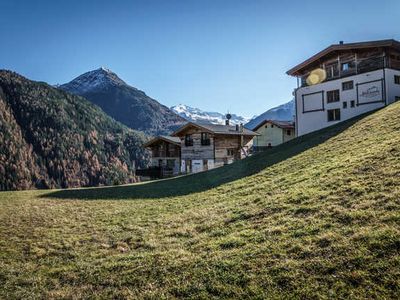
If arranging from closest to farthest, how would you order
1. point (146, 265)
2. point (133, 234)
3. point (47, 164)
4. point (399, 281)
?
point (399, 281), point (146, 265), point (133, 234), point (47, 164)

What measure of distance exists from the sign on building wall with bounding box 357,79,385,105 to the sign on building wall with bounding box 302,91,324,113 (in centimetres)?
416

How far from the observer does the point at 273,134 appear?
56594 mm

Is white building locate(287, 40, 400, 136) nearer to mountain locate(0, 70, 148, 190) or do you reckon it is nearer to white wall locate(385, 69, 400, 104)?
white wall locate(385, 69, 400, 104)

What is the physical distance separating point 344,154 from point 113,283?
12.9m

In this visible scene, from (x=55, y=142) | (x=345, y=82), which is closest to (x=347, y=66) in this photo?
(x=345, y=82)

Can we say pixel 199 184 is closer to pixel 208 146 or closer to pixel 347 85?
pixel 347 85

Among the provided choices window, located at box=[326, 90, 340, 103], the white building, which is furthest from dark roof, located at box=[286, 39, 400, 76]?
window, located at box=[326, 90, 340, 103]

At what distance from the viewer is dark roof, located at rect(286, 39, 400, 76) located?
2818cm

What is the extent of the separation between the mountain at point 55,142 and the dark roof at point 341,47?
78783mm

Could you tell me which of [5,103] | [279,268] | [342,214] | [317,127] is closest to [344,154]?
[342,214]

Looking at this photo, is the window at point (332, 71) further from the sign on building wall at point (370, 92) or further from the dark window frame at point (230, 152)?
the dark window frame at point (230, 152)

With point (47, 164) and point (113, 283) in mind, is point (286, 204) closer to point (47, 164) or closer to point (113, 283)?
point (113, 283)

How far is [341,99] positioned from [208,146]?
1868cm

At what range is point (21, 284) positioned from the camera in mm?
7812
